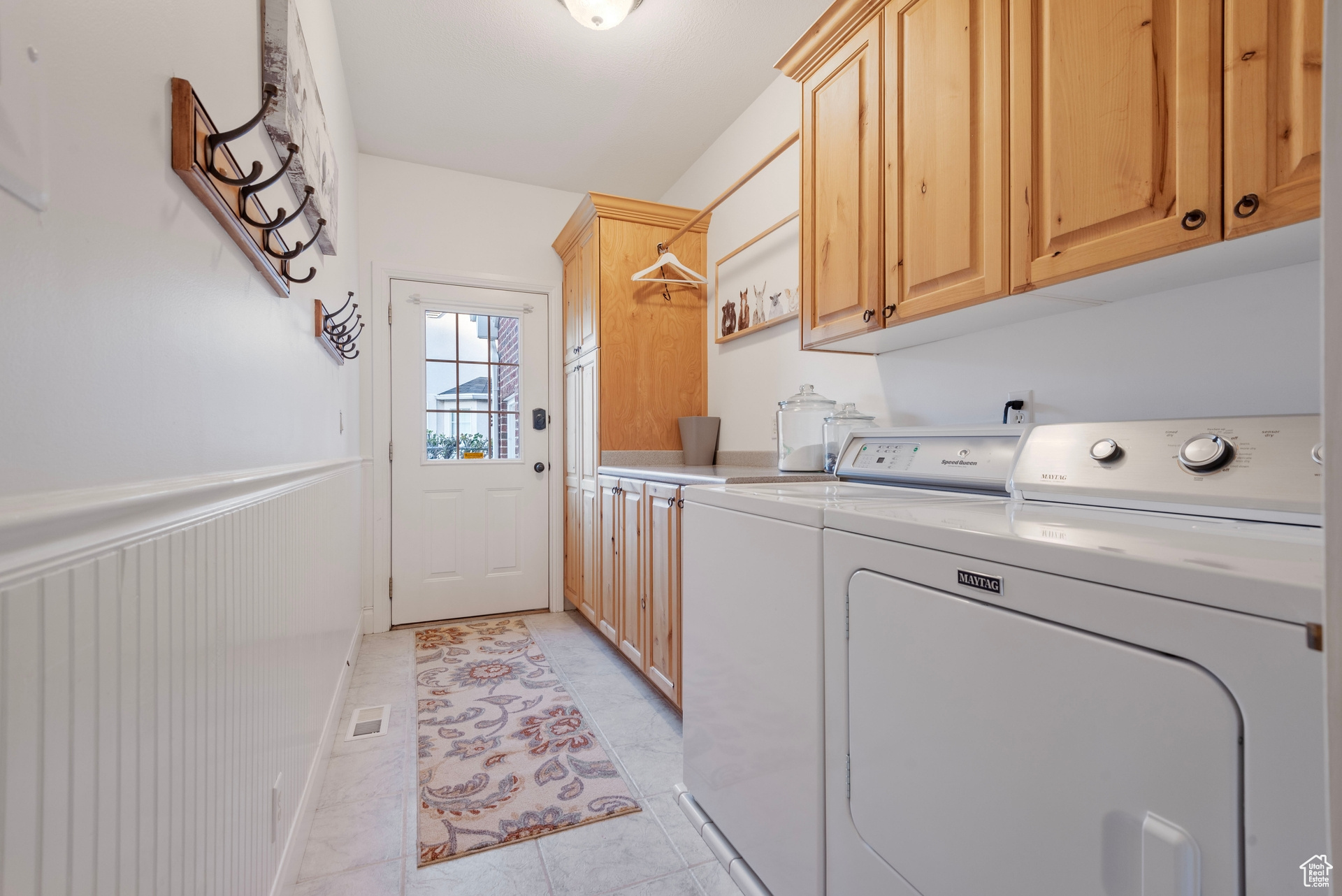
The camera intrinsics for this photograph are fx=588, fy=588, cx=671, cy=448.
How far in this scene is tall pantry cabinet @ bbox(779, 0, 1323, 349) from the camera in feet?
2.82

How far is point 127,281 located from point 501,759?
5.69 feet

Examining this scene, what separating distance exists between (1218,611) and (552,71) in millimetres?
2860

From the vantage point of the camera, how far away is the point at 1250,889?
0.49 metres

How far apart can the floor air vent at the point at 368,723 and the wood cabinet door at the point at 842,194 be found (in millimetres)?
2006

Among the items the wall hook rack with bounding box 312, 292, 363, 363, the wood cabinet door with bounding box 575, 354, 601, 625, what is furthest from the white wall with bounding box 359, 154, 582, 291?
the wall hook rack with bounding box 312, 292, 363, 363

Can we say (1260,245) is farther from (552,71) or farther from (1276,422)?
(552,71)

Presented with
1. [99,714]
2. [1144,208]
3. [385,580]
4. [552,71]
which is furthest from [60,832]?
[385,580]

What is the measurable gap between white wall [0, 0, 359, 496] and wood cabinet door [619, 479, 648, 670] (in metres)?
1.46

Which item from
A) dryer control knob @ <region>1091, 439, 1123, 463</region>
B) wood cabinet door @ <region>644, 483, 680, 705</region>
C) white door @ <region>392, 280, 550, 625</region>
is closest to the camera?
dryer control knob @ <region>1091, 439, 1123, 463</region>

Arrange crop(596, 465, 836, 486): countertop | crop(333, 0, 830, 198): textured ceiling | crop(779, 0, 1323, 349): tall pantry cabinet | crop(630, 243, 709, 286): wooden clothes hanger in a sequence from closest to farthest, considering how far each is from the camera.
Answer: crop(779, 0, 1323, 349): tall pantry cabinet < crop(596, 465, 836, 486): countertop < crop(333, 0, 830, 198): textured ceiling < crop(630, 243, 709, 286): wooden clothes hanger

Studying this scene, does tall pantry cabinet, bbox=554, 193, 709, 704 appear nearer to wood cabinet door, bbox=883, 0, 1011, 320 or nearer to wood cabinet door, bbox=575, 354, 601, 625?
wood cabinet door, bbox=575, 354, 601, 625

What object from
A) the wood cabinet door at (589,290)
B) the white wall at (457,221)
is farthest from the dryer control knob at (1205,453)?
the white wall at (457,221)

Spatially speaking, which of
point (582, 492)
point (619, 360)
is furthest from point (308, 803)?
point (619, 360)

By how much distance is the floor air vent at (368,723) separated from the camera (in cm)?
206
